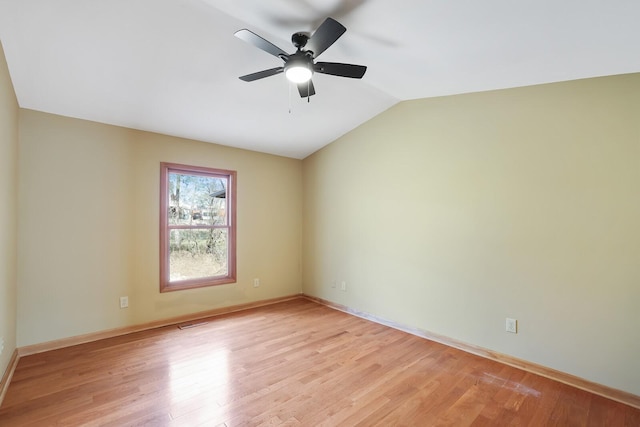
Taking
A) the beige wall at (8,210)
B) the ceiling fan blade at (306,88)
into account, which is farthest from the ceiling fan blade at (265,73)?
the beige wall at (8,210)

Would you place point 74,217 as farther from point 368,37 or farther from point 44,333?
point 368,37

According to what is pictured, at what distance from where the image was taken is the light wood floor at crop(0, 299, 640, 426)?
1.97 m

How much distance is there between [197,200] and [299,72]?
262cm

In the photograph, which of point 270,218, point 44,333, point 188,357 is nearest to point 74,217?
point 44,333

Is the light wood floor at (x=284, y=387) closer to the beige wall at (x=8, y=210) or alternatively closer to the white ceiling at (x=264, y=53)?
the beige wall at (x=8, y=210)

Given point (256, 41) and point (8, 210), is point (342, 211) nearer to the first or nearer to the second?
point (256, 41)

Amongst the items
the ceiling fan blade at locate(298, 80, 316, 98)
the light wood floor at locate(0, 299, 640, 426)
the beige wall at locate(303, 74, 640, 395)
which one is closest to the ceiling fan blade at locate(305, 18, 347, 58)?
the ceiling fan blade at locate(298, 80, 316, 98)

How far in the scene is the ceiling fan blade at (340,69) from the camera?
2098mm

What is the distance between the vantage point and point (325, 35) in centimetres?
183

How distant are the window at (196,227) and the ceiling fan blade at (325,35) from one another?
2565 mm

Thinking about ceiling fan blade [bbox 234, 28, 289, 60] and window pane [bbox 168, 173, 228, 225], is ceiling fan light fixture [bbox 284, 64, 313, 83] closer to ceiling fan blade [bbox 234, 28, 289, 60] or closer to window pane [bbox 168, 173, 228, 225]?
ceiling fan blade [bbox 234, 28, 289, 60]

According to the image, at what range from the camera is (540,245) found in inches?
102

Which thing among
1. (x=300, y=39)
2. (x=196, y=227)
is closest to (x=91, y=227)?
(x=196, y=227)

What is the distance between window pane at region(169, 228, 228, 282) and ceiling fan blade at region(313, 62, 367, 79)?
2826mm
